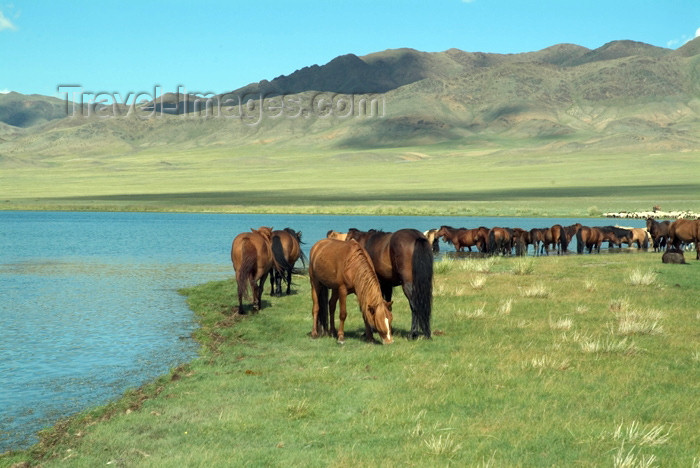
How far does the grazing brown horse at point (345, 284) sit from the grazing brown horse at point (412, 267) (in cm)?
61

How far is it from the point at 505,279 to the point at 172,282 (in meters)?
10.6

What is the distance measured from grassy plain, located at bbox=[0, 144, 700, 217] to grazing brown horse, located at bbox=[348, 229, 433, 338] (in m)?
56.6

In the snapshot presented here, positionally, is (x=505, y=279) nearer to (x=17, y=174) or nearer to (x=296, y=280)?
(x=296, y=280)

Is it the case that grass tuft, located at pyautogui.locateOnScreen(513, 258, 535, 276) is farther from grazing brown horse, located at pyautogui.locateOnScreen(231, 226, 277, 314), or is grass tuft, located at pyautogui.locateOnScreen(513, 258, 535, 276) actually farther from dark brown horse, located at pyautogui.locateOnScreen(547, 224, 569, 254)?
dark brown horse, located at pyautogui.locateOnScreen(547, 224, 569, 254)

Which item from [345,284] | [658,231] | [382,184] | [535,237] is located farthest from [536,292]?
[382,184]

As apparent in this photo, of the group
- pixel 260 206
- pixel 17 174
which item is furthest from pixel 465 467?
pixel 17 174

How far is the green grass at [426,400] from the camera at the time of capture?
6953 millimetres

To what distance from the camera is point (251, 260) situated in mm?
16156

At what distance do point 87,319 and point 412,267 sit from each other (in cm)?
830

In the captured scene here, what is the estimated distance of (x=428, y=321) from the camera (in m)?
12.2

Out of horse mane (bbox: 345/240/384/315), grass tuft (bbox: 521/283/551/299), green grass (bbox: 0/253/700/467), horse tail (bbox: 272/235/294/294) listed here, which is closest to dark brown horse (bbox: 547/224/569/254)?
grass tuft (bbox: 521/283/551/299)

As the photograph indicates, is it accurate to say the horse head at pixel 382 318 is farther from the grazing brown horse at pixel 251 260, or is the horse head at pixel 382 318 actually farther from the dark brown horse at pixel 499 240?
the dark brown horse at pixel 499 240

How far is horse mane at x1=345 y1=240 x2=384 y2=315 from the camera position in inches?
456

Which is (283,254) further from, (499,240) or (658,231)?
(658,231)
